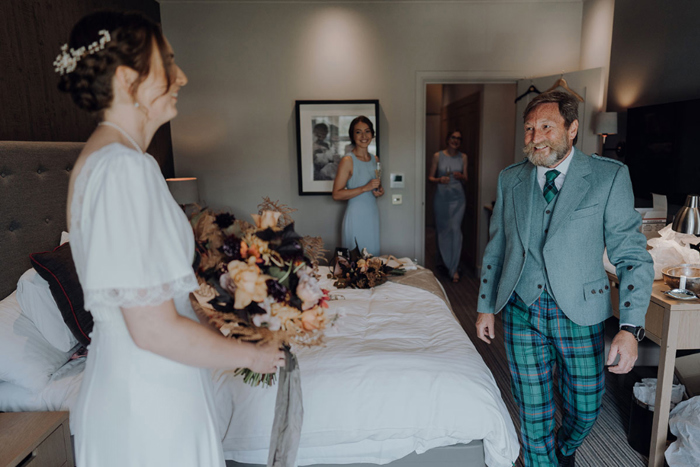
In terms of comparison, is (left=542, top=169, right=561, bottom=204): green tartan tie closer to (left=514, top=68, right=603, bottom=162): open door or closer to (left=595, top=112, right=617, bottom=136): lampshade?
(left=595, top=112, right=617, bottom=136): lampshade

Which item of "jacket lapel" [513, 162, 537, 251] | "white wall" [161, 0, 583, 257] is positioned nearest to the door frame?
"white wall" [161, 0, 583, 257]

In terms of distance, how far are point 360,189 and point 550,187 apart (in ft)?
7.46

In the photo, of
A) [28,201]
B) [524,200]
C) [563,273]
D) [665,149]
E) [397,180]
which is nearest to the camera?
[563,273]

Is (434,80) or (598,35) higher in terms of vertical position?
(598,35)

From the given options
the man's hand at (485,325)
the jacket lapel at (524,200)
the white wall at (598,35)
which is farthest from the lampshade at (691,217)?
the white wall at (598,35)

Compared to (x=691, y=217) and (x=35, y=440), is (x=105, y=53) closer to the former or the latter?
(x=35, y=440)

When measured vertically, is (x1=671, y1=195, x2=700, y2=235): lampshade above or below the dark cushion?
above

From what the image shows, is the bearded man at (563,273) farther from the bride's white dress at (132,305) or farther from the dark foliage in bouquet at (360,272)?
the bride's white dress at (132,305)

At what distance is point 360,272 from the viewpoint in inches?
122

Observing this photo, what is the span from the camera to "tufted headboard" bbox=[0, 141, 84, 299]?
2.12 metres

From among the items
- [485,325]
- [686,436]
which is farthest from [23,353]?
[686,436]

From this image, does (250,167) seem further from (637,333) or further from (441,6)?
(637,333)

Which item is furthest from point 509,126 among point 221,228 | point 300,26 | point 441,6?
point 221,228

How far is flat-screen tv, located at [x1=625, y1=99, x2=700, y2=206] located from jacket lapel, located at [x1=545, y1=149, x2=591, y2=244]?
1421 mm
